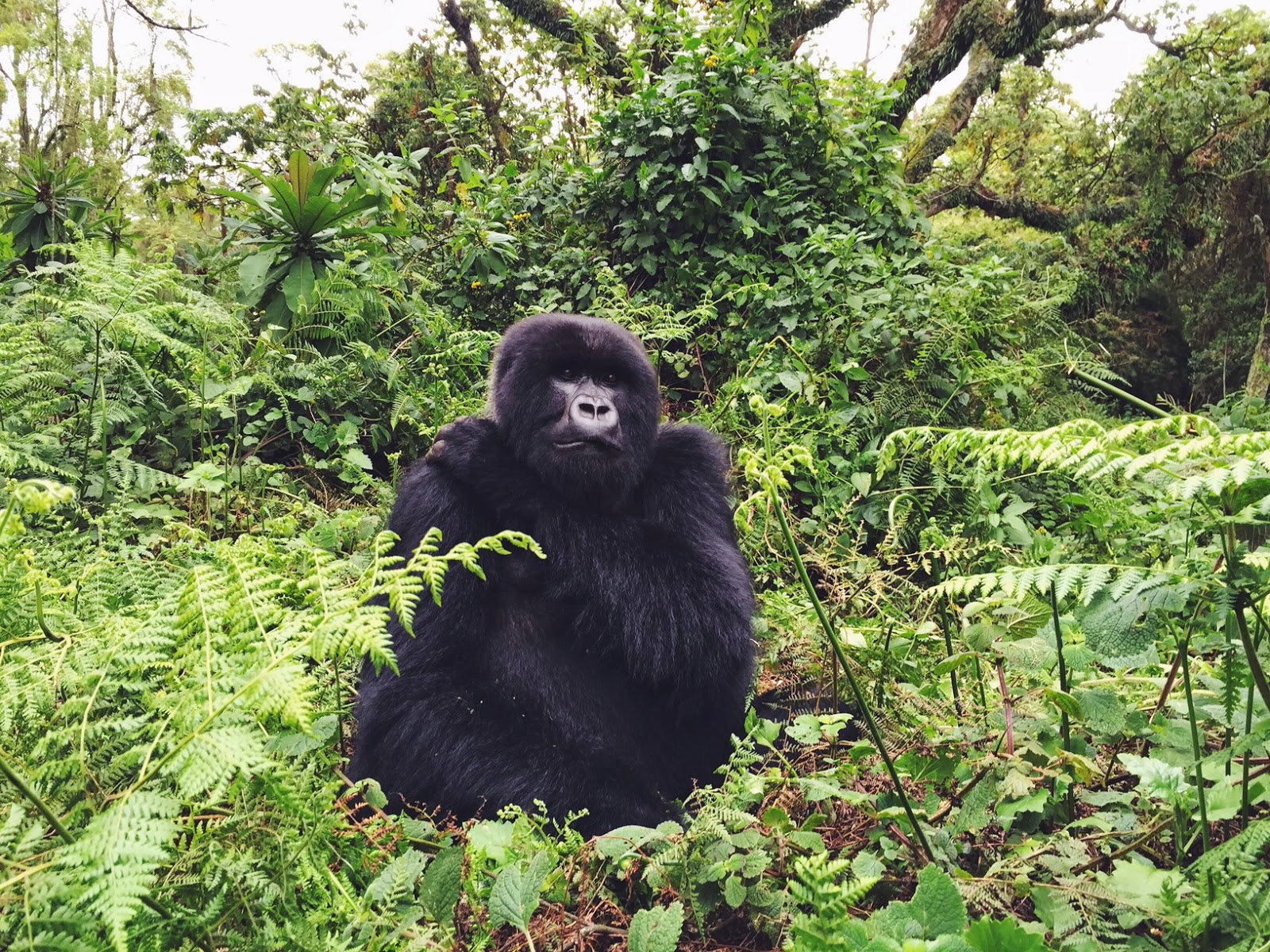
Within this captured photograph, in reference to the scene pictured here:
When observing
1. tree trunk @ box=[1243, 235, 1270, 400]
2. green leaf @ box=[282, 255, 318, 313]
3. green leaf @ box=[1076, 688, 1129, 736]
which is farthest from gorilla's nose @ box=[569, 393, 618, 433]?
tree trunk @ box=[1243, 235, 1270, 400]

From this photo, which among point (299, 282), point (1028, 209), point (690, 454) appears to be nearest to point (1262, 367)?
point (1028, 209)

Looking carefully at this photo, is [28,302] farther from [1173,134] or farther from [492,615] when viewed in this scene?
[1173,134]

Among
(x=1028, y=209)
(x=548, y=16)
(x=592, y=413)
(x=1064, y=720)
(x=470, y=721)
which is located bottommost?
(x=470, y=721)

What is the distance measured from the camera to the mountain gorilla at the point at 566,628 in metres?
2.11

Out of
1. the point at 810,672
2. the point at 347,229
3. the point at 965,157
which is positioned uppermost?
the point at 965,157

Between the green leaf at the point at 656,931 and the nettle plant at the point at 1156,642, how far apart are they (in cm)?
54

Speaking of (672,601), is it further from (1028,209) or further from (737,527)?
(1028,209)

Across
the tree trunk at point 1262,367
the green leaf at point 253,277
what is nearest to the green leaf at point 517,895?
the green leaf at point 253,277

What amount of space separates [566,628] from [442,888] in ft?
4.05

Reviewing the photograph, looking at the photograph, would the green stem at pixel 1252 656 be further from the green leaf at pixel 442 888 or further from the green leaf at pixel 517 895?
the green leaf at pixel 442 888

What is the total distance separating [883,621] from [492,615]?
3.94 ft

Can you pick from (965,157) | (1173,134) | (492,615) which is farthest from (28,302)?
(965,157)

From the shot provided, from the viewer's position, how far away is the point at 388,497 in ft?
13.0

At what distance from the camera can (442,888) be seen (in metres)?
1.12
